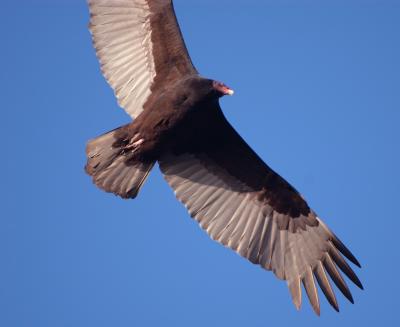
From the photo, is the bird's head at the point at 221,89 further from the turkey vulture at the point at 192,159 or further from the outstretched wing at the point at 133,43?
the outstretched wing at the point at 133,43

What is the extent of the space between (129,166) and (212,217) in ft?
3.33

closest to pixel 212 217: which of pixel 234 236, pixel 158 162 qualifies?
pixel 234 236

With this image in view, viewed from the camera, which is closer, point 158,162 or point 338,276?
point 338,276

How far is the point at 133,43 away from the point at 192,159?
136 centimetres

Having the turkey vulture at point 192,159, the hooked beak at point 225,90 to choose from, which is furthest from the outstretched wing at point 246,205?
the hooked beak at point 225,90

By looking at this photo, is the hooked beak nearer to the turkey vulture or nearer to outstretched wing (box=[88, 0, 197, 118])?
the turkey vulture

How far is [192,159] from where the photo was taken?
6.83 metres

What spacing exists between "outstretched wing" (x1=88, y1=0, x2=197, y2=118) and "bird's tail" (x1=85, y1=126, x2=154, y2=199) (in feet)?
1.29

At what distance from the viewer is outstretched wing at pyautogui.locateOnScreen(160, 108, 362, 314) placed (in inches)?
255

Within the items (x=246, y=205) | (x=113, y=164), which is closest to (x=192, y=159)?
(x=246, y=205)

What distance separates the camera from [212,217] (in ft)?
21.9

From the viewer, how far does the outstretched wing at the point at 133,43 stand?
6.61 metres

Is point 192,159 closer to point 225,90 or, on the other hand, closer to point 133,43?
point 225,90

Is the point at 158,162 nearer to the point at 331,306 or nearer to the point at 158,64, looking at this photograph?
the point at 158,64
